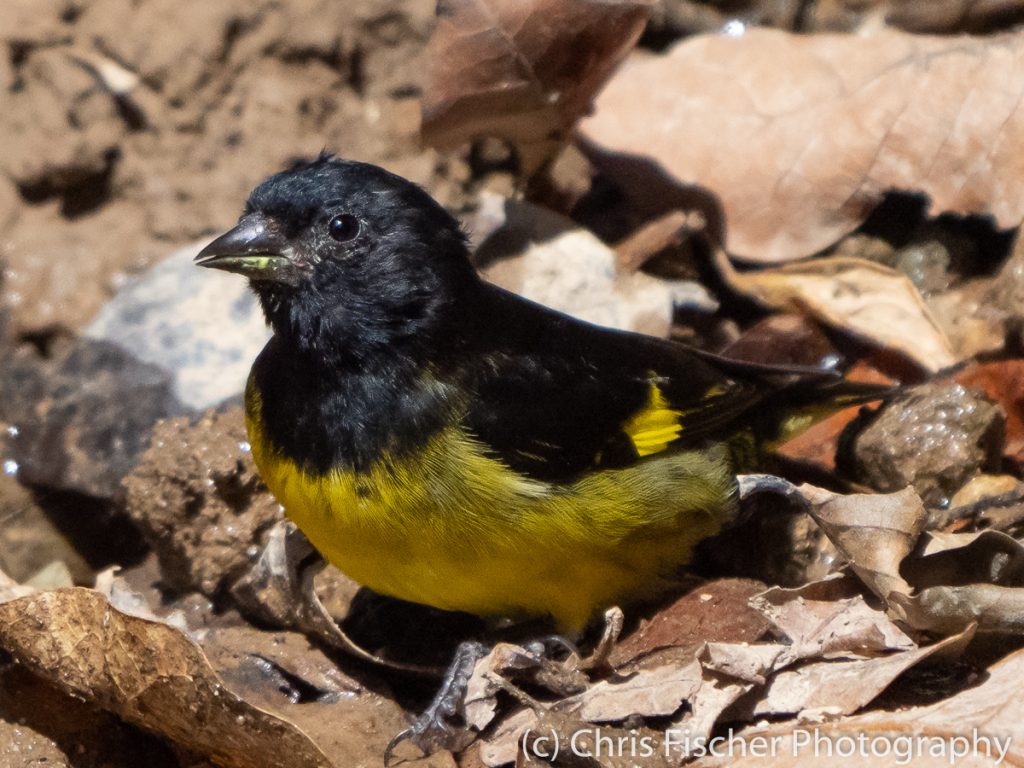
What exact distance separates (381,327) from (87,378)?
1.88 metres

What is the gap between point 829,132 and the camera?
17.4ft

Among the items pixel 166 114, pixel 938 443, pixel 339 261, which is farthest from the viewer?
pixel 166 114

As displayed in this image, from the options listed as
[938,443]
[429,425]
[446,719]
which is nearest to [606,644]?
[446,719]

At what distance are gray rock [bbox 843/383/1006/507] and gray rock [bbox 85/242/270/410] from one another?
2.31 metres

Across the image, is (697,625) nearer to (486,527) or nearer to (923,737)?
(486,527)

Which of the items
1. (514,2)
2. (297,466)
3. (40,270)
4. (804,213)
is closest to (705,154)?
(804,213)

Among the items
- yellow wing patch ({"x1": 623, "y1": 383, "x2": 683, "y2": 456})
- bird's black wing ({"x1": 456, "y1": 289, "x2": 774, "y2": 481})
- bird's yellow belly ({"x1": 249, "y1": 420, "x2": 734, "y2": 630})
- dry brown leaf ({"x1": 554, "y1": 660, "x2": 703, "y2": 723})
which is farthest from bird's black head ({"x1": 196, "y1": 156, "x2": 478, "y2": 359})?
dry brown leaf ({"x1": 554, "y1": 660, "x2": 703, "y2": 723})

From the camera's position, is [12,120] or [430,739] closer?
[430,739]

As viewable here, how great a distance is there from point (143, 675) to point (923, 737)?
6.57 ft

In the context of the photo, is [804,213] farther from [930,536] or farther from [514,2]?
[930,536]

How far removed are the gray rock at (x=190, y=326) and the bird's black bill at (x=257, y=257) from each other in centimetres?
118

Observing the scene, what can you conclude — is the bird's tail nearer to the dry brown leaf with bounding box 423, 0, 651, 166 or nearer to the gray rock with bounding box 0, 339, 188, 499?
the dry brown leaf with bounding box 423, 0, 651, 166

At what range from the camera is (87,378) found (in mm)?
5305

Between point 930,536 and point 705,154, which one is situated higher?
point 705,154
